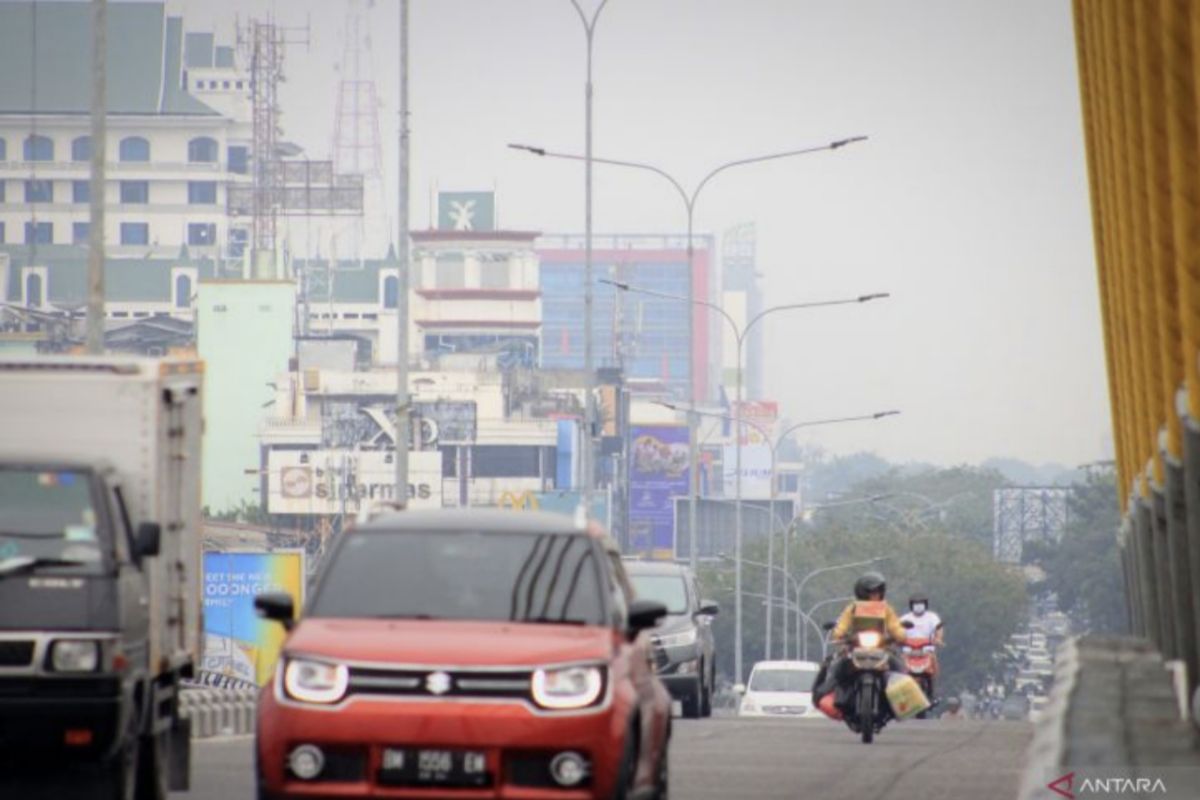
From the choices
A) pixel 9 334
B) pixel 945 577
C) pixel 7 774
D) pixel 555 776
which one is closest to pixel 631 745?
pixel 555 776

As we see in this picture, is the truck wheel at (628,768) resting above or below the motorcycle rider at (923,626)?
below

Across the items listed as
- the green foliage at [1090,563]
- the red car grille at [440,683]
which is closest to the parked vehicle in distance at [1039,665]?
the green foliage at [1090,563]

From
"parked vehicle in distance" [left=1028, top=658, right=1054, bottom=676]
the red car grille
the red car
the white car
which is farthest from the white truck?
"parked vehicle in distance" [left=1028, top=658, right=1054, bottom=676]

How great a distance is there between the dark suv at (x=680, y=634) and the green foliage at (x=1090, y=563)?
117 meters

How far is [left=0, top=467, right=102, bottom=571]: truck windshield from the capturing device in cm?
1568

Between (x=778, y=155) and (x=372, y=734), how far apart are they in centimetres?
5043

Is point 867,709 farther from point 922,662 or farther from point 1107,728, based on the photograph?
point 1107,728

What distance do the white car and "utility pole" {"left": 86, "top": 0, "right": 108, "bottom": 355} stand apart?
24.5 meters

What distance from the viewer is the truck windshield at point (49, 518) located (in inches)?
617

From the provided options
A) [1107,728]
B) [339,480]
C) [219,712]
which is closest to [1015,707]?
[339,480]

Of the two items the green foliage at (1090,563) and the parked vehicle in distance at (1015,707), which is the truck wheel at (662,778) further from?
the green foliage at (1090,563)

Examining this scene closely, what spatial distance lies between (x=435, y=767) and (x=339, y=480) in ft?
538

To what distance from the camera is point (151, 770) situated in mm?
17312

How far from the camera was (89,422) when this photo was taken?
56.2 feet
